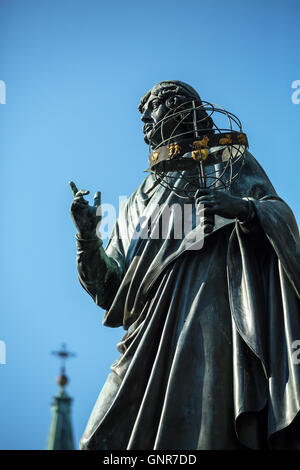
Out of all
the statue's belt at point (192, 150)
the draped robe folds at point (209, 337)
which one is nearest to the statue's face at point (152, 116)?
the statue's belt at point (192, 150)

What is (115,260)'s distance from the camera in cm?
1131

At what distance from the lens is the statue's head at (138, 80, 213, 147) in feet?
38.0

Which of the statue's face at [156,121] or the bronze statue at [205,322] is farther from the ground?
the statue's face at [156,121]

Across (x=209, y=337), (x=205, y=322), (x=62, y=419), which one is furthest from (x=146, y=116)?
(x=62, y=419)

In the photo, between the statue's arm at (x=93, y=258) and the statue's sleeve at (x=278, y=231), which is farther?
the statue's arm at (x=93, y=258)

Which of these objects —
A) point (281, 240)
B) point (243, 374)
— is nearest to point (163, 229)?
point (281, 240)

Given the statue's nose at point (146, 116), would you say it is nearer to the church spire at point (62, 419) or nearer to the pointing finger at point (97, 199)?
the pointing finger at point (97, 199)

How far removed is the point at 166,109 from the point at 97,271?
216cm

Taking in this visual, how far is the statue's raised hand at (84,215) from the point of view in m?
10.5

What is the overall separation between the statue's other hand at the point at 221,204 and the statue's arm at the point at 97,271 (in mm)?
1500

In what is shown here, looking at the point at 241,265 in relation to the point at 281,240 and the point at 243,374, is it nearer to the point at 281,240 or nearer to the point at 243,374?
the point at 281,240

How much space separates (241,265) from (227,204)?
722 mm

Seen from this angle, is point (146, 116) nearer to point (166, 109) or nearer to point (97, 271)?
point (166, 109)

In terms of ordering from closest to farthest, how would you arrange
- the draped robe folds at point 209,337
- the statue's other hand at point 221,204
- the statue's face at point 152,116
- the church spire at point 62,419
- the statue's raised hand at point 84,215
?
1. the draped robe folds at point 209,337
2. the statue's other hand at point 221,204
3. the statue's raised hand at point 84,215
4. the statue's face at point 152,116
5. the church spire at point 62,419
